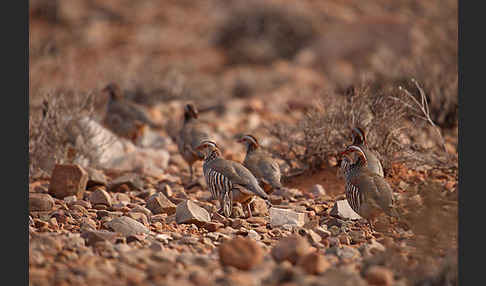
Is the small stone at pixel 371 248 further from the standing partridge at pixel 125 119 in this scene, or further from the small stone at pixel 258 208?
the standing partridge at pixel 125 119

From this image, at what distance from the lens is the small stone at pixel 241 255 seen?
15.0ft

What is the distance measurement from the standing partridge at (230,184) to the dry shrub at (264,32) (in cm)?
1849

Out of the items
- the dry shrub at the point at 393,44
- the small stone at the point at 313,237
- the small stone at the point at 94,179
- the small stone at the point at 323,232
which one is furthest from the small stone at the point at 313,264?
the dry shrub at the point at 393,44

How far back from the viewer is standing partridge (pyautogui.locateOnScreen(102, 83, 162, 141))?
10969 millimetres

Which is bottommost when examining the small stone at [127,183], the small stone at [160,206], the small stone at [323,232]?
the small stone at [323,232]

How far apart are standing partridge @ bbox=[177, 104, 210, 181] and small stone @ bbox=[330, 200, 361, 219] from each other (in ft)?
8.16

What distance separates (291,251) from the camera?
4770 mm

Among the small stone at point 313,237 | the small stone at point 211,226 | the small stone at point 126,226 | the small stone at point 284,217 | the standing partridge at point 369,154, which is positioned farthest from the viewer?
the standing partridge at point 369,154

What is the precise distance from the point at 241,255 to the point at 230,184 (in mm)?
2155

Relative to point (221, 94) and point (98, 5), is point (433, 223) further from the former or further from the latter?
point (98, 5)

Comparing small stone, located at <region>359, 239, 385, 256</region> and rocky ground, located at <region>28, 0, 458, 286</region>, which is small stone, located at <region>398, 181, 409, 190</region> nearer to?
rocky ground, located at <region>28, 0, 458, 286</region>

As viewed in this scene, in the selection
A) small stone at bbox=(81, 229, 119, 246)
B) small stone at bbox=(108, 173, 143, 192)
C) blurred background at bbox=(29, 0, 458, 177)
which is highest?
blurred background at bbox=(29, 0, 458, 177)

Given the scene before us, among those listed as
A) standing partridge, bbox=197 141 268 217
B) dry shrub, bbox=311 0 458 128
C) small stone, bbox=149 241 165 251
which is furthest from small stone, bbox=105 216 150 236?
dry shrub, bbox=311 0 458 128

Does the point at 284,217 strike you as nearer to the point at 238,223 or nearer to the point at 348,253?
the point at 238,223
